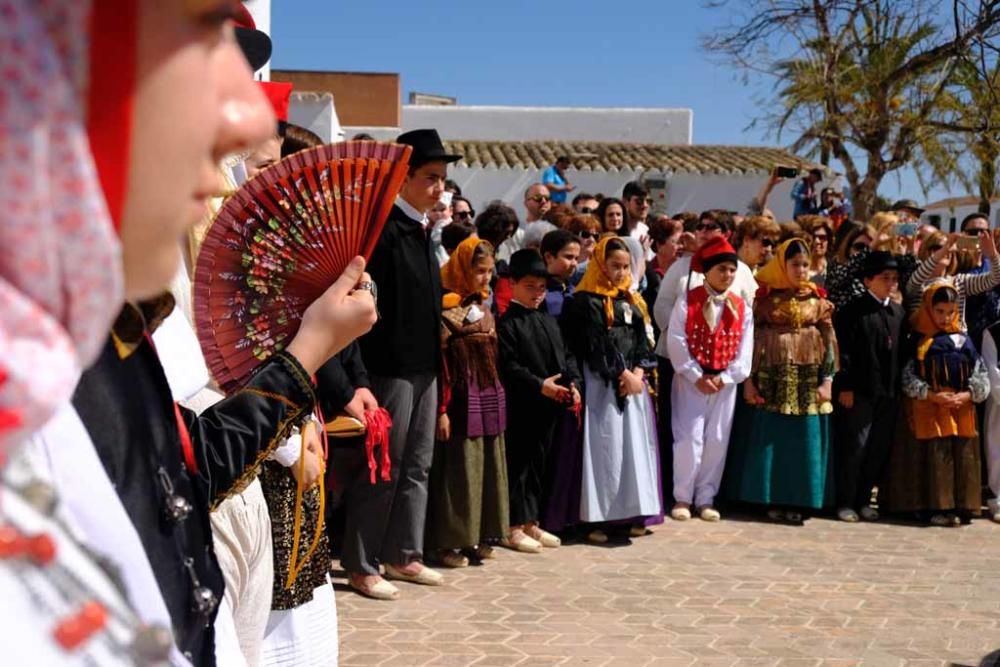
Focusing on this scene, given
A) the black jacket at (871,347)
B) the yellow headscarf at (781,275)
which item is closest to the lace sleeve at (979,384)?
the black jacket at (871,347)

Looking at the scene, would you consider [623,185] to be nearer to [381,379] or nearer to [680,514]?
[680,514]

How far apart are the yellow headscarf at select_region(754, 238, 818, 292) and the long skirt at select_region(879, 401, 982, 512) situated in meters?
1.23

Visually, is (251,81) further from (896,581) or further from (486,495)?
(896,581)

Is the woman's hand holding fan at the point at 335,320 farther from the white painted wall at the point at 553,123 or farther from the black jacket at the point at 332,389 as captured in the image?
the white painted wall at the point at 553,123

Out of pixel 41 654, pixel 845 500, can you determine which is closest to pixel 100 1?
pixel 41 654

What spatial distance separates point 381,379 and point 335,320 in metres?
4.22

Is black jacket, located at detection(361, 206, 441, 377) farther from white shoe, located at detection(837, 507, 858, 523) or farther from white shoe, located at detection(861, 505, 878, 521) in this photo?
white shoe, located at detection(861, 505, 878, 521)

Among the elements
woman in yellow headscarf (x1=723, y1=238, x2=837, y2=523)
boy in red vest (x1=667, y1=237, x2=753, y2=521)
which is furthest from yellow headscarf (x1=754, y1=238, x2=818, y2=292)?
boy in red vest (x1=667, y1=237, x2=753, y2=521)

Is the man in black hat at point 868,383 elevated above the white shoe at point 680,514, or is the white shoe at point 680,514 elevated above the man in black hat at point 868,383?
the man in black hat at point 868,383

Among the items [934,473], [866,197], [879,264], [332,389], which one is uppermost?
[866,197]

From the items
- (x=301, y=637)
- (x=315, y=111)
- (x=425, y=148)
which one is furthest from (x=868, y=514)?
(x=315, y=111)

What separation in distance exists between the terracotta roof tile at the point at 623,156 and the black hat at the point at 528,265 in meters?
16.0

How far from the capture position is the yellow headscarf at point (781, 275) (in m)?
7.93

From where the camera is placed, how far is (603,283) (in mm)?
7340
